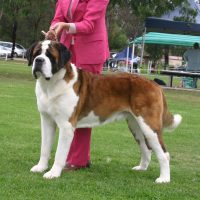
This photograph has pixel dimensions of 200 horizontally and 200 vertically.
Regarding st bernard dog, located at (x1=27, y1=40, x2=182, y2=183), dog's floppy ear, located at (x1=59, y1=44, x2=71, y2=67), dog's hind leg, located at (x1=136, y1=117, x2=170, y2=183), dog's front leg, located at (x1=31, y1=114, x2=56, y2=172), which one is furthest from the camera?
dog's front leg, located at (x1=31, y1=114, x2=56, y2=172)

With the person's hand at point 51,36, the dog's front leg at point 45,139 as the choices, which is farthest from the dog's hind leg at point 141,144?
the person's hand at point 51,36

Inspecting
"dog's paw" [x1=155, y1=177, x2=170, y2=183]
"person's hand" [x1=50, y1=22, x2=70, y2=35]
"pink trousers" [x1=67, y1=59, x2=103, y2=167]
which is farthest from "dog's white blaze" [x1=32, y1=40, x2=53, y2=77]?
"dog's paw" [x1=155, y1=177, x2=170, y2=183]

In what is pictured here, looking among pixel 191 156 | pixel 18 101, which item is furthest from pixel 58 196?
pixel 18 101

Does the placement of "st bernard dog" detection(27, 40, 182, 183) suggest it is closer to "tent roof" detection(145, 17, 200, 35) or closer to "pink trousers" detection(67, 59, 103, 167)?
"pink trousers" detection(67, 59, 103, 167)

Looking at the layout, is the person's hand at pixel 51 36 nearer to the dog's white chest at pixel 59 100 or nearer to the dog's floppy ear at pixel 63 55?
the dog's floppy ear at pixel 63 55

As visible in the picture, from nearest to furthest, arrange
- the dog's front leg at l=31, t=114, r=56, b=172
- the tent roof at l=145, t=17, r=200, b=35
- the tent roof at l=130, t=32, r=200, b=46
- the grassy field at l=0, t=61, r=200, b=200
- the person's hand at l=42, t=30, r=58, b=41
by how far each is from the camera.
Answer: the grassy field at l=0, t=61, r=200, b=200, the person's hand at l=42, t=30, r=58, b=41, the dog's front leg at l=31, t=114, r=56, b=172, the tent roof at l=145, t=17, r=200, b=35, the tent roof at l=130, t=32, r=200, b=46

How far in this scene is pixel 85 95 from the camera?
20.7 feet

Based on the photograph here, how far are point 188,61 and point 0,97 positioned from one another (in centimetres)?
1367

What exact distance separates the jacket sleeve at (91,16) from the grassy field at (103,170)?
176 centimetres

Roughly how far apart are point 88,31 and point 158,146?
5.29 feet

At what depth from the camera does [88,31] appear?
645 centimetres

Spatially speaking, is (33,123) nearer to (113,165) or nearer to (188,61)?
(113,165)

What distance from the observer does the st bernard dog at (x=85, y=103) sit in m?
6.08

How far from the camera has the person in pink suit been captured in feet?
21.1
